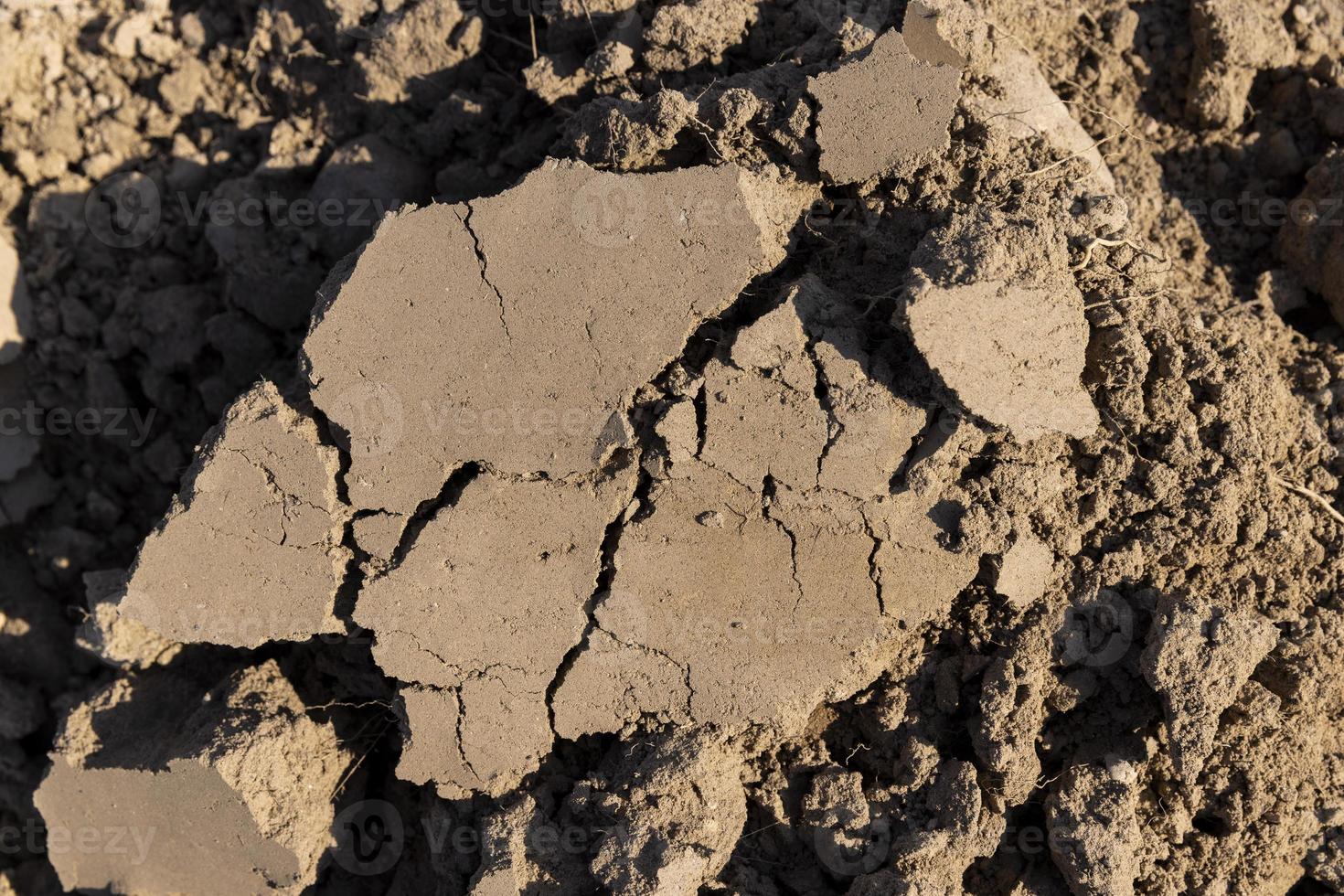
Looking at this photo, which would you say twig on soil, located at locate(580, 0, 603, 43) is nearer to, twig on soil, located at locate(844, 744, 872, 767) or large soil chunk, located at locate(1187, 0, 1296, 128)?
large soil chunk, located at locate(1187, 0, 1296, 128)

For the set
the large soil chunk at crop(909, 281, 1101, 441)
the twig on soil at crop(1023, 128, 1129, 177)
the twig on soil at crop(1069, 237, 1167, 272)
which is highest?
the twig on soil at crop(1023, 128, 1129, 177)

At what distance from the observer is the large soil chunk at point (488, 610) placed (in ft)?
8.81

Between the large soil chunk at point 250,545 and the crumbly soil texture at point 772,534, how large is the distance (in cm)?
1

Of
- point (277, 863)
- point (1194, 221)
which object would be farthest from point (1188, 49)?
point (277, 863)

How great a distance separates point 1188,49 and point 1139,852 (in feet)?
8.65

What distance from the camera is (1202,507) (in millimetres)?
2723

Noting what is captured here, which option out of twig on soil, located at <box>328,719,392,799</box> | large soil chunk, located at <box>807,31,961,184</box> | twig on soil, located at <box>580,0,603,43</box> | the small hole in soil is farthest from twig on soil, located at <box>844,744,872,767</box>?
twig on soil, located at <box>580,0,603,43</box>

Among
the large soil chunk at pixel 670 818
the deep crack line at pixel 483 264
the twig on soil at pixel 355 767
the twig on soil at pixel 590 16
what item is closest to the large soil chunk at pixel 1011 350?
the deep crack line at pixel 483 264

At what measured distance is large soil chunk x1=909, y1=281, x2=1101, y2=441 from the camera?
8.11 feet

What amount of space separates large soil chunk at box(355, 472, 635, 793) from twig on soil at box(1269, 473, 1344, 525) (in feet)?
6.34

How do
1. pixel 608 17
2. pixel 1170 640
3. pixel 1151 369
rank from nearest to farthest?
pixel 1170 640, pixel 1151 369, pixel 608 17

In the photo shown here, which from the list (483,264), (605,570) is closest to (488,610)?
(605,570)

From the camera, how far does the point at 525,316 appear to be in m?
2.67

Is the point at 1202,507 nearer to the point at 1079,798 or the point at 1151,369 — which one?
the point at 1151,369
